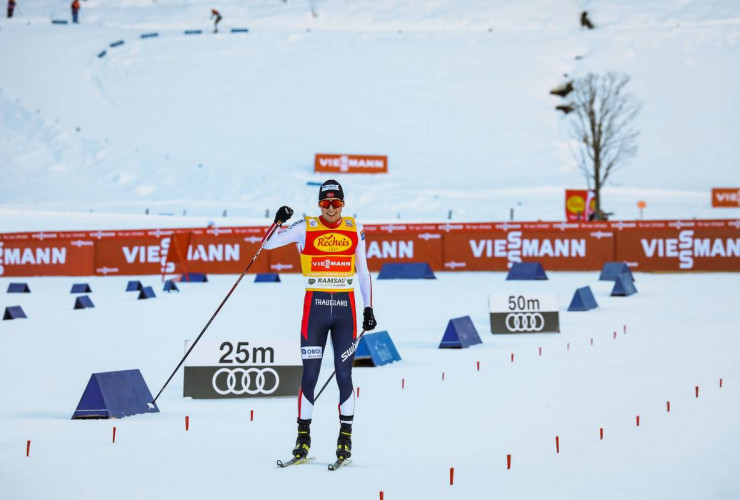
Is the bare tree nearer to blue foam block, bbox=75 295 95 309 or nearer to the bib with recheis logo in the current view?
blue foam block, bbox=75 295 95 309

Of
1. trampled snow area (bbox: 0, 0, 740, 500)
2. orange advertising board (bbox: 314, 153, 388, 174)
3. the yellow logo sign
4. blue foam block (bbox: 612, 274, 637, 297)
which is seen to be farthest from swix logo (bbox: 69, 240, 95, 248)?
orange advertising board (bbox: 314, 153, 388, 174)

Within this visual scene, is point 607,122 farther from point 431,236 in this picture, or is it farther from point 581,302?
point 581,302

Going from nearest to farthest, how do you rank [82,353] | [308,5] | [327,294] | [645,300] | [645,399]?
1. [327,294]
2. [645,399]
3. [82,353]
4. [645,300]
5. [308,5]

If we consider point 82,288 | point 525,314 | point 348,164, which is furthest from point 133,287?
point 348,164

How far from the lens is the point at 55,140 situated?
217 feet

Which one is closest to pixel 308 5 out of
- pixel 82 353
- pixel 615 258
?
pixel 615 258

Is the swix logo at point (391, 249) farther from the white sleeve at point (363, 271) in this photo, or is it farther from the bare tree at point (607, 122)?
the bare tree at point (607, 122)

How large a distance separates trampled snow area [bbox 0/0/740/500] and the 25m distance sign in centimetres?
61

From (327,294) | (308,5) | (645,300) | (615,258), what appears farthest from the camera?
(308,5)

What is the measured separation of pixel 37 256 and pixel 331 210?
29799 millimetres

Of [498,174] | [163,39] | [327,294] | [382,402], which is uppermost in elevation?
[163,39]

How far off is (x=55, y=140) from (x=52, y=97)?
20.6 ft

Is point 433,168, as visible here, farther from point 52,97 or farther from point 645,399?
point 645,399

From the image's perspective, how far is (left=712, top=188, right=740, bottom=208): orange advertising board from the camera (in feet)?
198
